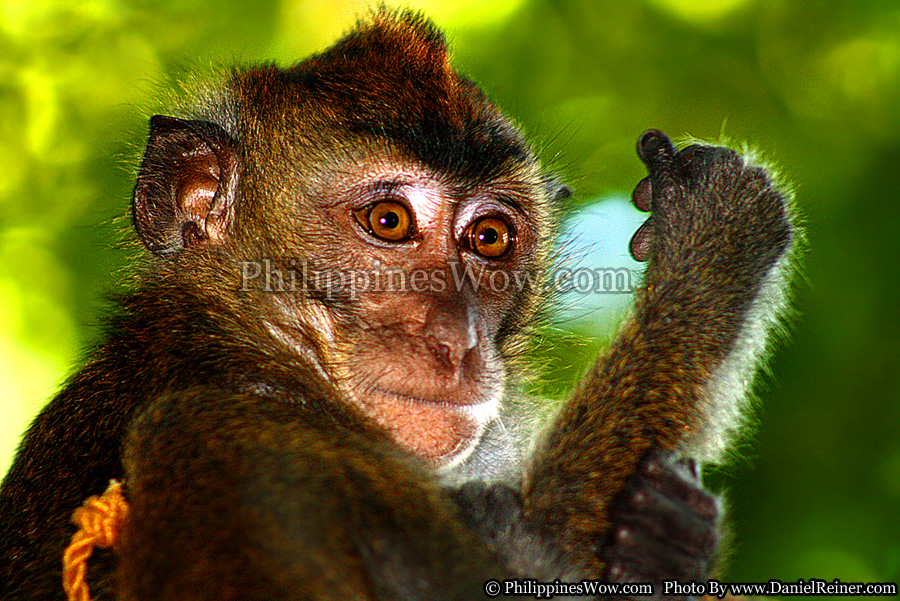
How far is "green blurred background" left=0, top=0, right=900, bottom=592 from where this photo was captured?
18.2 feet

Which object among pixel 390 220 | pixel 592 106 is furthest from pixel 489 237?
pixel 592 106

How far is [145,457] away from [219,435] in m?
0.24

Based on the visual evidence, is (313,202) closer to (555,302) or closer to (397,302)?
(397,302)

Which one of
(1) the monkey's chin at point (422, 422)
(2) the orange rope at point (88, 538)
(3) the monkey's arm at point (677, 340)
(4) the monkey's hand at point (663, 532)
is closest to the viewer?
(2) the orange rope at point (88, 538)

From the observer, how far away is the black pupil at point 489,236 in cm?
392

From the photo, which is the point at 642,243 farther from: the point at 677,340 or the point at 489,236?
the point at 489,236

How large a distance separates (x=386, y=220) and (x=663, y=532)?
1.66 metres

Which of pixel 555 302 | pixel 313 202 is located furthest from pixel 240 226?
pixel 555 302

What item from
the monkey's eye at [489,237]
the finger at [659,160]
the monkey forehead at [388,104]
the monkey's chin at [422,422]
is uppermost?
the monkey forehead at [388,104]

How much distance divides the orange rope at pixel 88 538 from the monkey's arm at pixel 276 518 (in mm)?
66

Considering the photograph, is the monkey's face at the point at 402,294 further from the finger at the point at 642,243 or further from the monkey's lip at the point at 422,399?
the finger at the point at 642,243

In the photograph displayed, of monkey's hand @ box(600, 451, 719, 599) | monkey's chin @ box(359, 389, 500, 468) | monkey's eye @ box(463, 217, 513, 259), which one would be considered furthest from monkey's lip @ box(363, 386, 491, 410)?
monkey's eye @ box(463, 217, 513, 259)

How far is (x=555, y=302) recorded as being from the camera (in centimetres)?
457

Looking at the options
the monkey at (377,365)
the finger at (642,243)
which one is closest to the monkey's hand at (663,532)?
the monkey at (377,365)
